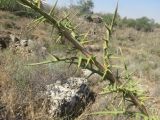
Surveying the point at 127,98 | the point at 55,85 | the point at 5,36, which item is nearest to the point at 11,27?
the point at 5,36

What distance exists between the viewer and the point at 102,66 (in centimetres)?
121

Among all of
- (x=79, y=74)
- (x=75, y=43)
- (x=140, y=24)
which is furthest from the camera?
(x=140, y=24)

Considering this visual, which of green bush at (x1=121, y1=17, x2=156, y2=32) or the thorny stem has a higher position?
green bush at (x1=121, y1=17, x2=156, y2=32)

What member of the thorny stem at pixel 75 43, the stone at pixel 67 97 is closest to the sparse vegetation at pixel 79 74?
the thorny stem at pixel 75 43

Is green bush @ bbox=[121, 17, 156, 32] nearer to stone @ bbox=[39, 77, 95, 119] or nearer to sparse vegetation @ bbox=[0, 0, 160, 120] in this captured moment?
sparse vegetation @ bbox=[0, 0, 160, 120]

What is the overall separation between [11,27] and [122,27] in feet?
51.5

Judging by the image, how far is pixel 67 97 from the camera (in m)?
7.13

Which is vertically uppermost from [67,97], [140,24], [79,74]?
[140,24]

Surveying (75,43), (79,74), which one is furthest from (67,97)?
(75,43)

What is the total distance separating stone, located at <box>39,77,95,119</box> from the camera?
6809 millimetres

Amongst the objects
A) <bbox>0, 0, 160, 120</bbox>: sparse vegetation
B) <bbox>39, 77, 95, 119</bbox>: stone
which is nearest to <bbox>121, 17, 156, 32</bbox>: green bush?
<bbox>0, 0, 160, 120</bbox>: sparse vegetation

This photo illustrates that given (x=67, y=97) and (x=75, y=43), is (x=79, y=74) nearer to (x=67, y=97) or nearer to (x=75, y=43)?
(x=67, y=97)

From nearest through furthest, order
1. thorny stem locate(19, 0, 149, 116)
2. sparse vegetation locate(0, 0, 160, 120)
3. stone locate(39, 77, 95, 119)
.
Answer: thorny stem locate(19, 0, 149, 116) → sparse vegetation locate(0, 0, 160, 120) → stone locate(39, 77, 95, 119)

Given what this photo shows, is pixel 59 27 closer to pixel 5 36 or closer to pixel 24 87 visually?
pixel 24 87
